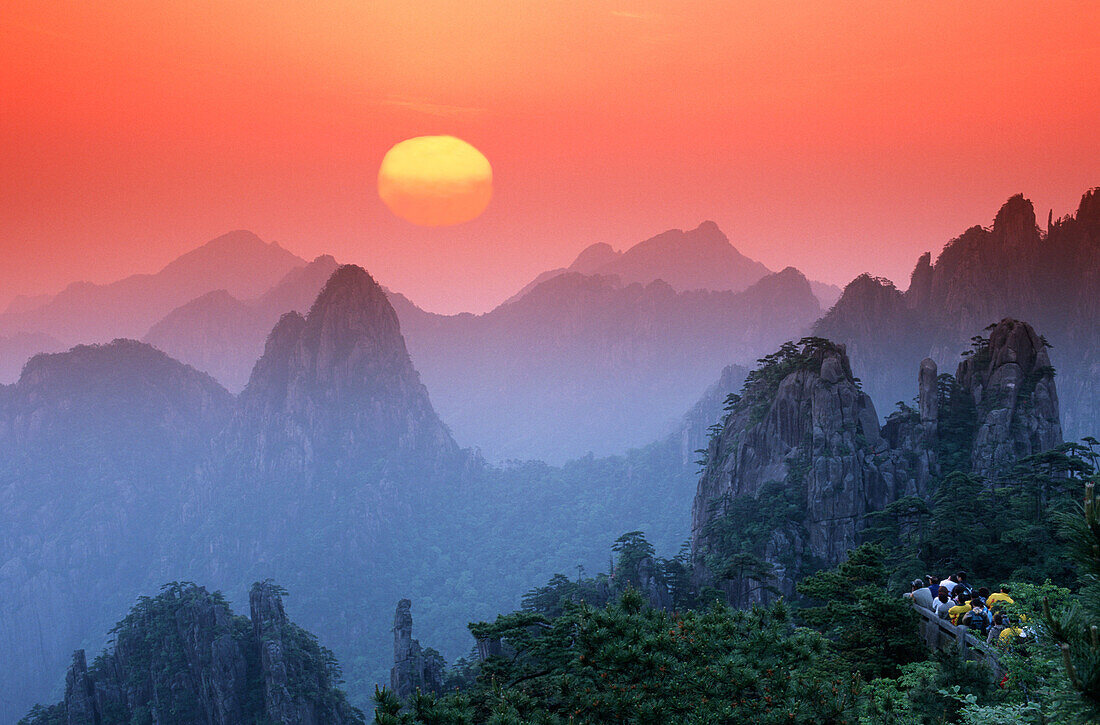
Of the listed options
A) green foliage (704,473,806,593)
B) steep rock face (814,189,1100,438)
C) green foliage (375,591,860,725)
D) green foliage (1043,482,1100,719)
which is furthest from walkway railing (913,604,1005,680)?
steep rock face (814,189,1100,438)

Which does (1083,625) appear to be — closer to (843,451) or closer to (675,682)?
(675,682)

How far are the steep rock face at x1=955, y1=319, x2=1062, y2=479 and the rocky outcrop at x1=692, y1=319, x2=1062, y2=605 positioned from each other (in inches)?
3.5

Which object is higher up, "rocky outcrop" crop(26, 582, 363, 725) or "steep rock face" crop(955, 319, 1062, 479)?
"steep rock face" crop(955, 319, 1062, 479)

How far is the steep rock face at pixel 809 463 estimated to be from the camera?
61.4m

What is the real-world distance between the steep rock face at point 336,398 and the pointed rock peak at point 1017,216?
127 meters

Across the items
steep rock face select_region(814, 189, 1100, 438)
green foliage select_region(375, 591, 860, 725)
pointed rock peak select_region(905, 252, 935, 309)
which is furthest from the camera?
pointed rock peak select_region(905, 252, 935, 309)

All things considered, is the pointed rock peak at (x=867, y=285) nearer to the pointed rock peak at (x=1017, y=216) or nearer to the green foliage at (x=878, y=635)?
the pointed rock peak at (x=1017, y=216)

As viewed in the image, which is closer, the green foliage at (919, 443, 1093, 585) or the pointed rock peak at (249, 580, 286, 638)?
the green foliage at (919, 443, 1093, 585)

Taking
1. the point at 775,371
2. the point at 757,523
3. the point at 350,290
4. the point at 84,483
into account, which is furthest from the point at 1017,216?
the point at 84,483

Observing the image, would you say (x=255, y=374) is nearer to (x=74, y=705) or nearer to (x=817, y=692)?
(x=74, y=705)

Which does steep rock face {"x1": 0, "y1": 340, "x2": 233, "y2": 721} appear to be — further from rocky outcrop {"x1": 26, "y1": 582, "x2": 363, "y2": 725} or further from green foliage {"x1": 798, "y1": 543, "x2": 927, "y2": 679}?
green foliage {"x1": 798, "y1": 543, "x2": 927, "y2": 679}

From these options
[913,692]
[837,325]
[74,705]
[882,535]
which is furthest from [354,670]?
[837,325]

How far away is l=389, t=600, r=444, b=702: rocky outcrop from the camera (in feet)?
203

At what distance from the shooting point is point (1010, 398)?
203ft
